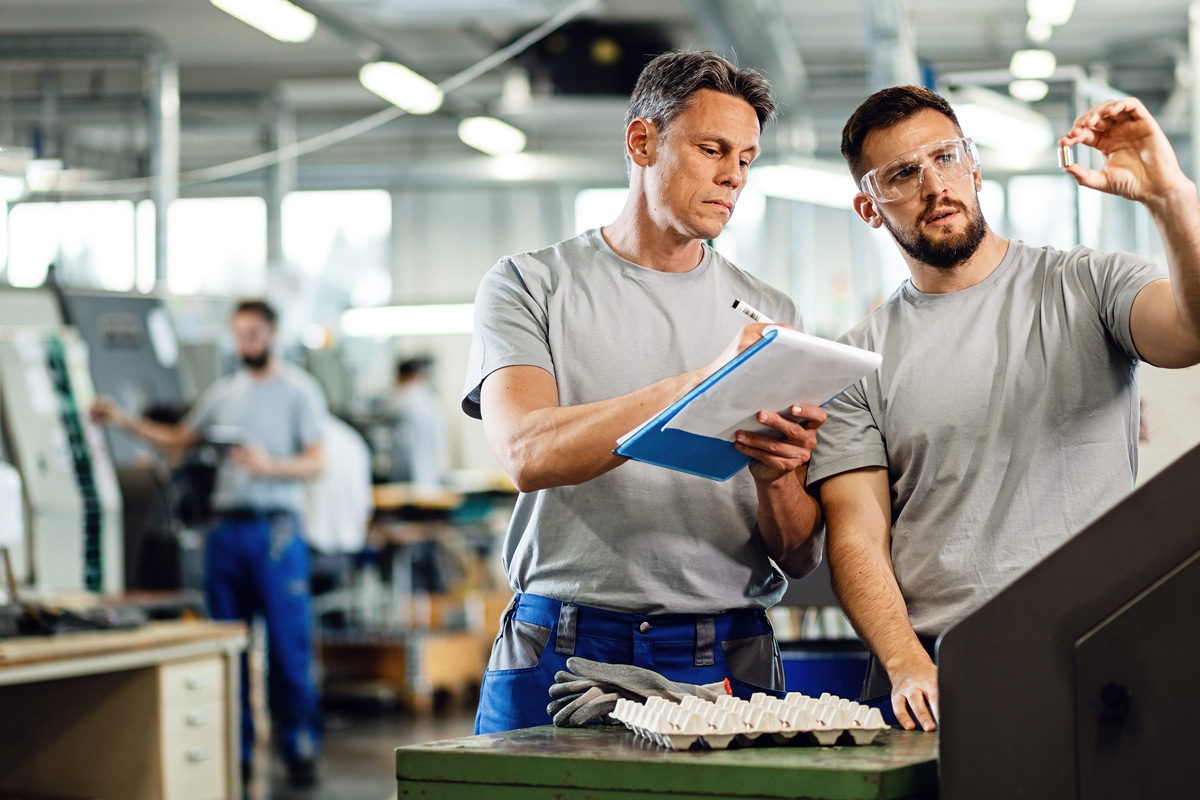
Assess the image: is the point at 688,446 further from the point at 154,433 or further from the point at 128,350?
the point at 128,350

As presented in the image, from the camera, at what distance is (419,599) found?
797cm

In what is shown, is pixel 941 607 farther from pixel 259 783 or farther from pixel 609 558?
pixel 259 783

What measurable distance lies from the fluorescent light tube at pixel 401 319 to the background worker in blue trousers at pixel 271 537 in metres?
5.93

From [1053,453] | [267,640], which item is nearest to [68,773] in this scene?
[267,640]

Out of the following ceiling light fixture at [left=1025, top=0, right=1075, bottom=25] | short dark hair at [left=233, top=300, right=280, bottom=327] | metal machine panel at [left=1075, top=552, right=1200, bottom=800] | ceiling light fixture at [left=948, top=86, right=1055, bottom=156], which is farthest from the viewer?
ceiling light fixture at [left=1025, top=0, right=1075, bottom=25]

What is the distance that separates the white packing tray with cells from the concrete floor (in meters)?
3.14

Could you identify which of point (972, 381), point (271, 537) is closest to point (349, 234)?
point (271, 537)

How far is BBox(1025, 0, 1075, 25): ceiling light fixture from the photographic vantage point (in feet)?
26.2

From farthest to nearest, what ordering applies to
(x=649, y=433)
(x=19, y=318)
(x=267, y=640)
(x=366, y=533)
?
1. (x=366, y=533)
2. (x=19, y=318)
3. (x=267, y=640)
4. (x=649, y=433)

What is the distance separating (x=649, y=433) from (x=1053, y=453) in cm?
65

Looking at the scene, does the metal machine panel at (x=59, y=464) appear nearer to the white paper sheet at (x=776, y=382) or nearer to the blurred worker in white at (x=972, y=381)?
the blurred worker in white at (x=972, y=381)

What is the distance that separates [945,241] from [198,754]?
9.36ft

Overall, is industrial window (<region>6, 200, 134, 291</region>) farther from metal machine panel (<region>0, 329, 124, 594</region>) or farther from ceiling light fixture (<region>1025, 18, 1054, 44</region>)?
ceiling light fixture (<region>1025, 18, 1054, 44</region>)

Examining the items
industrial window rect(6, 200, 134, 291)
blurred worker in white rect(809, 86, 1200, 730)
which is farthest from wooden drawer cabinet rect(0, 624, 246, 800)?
industrial window rect(6, 200, 134, 291)
